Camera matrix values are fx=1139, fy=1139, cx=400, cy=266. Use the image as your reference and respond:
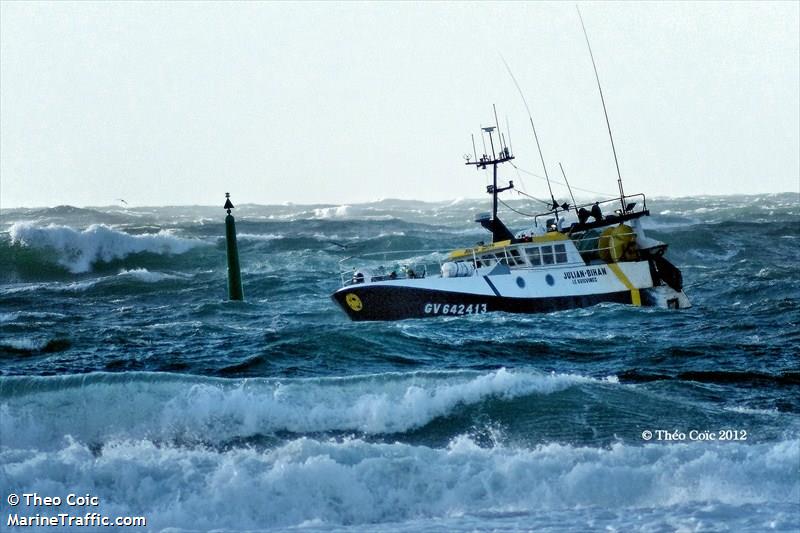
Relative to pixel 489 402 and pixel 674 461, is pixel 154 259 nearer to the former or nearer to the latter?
pixel 489 402

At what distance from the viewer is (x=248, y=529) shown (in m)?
11.9

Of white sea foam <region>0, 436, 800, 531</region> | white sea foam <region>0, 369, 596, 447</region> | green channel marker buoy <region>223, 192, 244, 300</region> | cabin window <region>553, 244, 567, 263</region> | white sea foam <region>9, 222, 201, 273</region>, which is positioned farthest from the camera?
white sea foam <region>9, 222, 201, 273</region>

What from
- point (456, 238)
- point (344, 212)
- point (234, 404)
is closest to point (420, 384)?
point (234, 404)

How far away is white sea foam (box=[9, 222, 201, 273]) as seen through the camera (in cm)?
4812

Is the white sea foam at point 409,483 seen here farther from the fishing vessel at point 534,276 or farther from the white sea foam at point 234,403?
the fishing vessel at point 534,276

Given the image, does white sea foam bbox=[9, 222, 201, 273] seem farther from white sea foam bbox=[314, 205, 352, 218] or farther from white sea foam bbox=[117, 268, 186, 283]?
white sea foam bbox=[314, 205, 352, 218]

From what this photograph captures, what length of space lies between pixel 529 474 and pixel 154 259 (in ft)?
126

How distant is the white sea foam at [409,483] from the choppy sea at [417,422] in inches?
1.0

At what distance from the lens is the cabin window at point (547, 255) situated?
29875 mm
